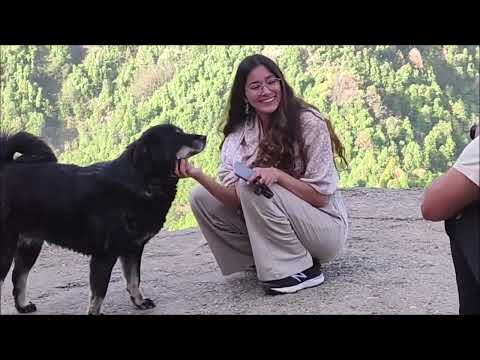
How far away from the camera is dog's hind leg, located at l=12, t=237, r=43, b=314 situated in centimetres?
356

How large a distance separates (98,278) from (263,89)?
1402 mm

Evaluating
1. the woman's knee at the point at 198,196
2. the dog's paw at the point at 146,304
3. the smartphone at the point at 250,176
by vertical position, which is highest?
the smartphone at the point at 250,176

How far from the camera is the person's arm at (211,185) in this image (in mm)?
Result: 3502

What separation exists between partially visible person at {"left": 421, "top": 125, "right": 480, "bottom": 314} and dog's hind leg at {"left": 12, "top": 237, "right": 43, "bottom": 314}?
2147mm

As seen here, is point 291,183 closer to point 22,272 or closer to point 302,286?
point 302,286

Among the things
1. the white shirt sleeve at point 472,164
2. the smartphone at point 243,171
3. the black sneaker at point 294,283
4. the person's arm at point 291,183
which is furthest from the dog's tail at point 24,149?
the white shirt sleeve at point 472,164

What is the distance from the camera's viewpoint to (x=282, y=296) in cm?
374

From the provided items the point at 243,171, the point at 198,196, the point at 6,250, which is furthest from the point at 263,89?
the point at 6,250

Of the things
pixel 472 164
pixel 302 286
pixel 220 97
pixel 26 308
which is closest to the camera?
pixel 472 164

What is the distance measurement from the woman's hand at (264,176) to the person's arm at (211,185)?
0.23 m

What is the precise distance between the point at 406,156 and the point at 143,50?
1.95 meters

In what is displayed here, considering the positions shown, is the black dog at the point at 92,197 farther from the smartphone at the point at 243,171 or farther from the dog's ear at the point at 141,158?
the smartphone at the point at 243,171

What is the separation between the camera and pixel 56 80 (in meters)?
4.08

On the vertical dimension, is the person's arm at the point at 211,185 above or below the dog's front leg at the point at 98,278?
above
